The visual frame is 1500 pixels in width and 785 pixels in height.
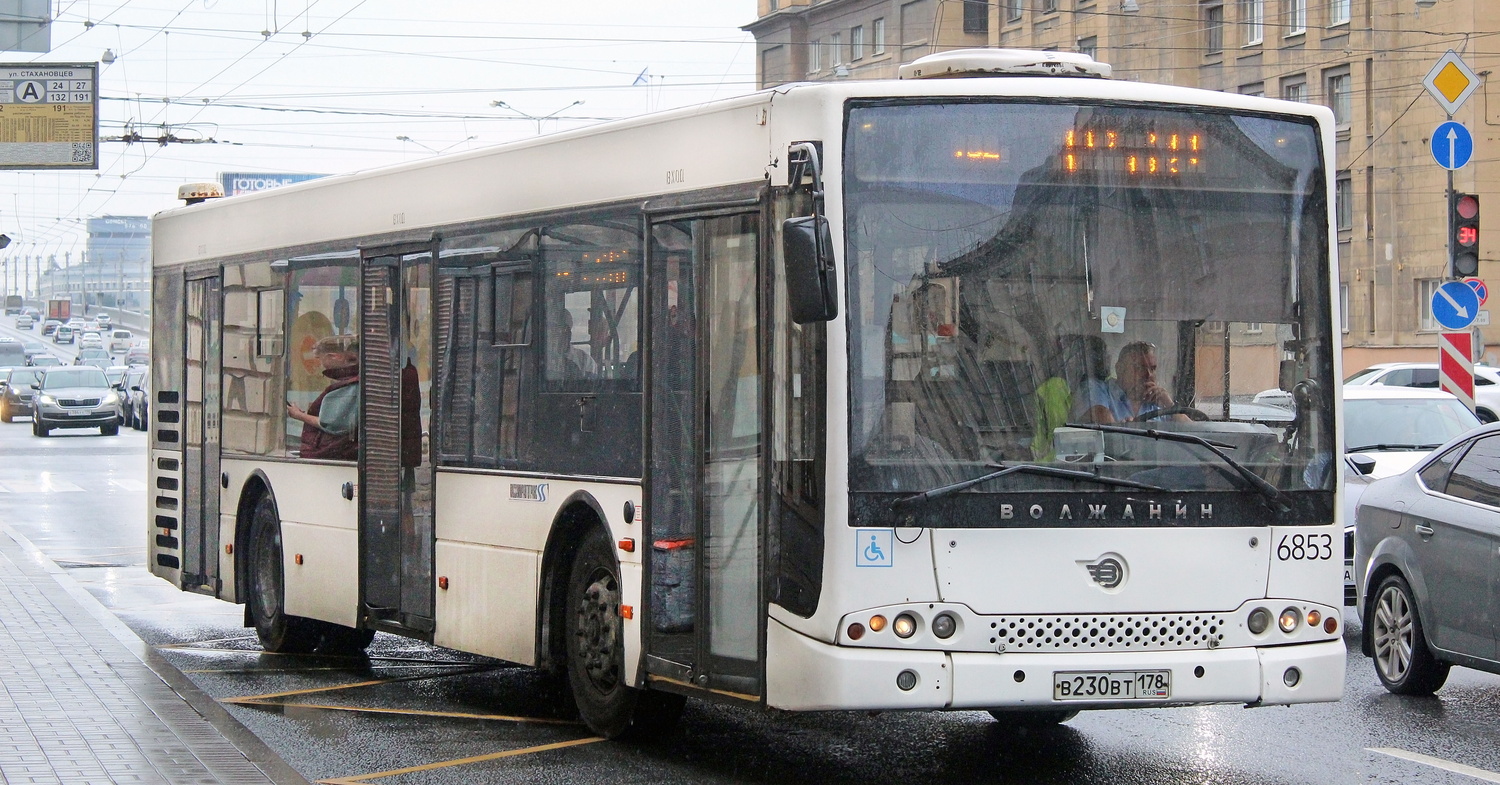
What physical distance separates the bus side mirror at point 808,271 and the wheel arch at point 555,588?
2596 mm

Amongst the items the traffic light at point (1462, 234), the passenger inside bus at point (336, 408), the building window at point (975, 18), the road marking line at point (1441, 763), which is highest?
the building window at point (975, 18)

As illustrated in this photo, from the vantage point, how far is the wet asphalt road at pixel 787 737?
833 cm

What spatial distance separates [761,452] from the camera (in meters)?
7.66

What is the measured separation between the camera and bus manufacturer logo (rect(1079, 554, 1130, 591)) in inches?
294

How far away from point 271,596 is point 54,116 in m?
21.4

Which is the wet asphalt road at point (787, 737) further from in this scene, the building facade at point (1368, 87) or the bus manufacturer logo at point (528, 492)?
the building facade at point (1368, 87)

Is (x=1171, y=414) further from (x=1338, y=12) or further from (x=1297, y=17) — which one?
(x=1297, y=17)

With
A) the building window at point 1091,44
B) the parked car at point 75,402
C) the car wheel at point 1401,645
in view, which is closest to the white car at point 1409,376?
the building window at point 1091,44

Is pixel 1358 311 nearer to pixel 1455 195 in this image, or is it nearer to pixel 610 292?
pixel 1455 195

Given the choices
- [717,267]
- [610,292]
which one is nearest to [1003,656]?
[717,267]

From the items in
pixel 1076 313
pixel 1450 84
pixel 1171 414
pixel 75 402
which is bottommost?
pixel 75 402

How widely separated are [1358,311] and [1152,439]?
49.5 meters

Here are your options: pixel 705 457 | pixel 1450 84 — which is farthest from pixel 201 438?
pixel 1450 84

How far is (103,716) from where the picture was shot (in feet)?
30.8
